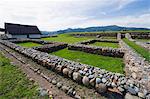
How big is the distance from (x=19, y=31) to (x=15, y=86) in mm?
48256

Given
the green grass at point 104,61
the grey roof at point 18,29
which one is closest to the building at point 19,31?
the grey roof at point 18,29

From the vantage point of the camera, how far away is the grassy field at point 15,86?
629cm

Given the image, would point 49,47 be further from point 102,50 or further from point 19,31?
point 19,31

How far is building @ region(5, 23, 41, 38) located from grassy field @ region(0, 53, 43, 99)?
4390 centimetres

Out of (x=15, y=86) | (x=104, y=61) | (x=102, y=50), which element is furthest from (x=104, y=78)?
(x=102, y=50)

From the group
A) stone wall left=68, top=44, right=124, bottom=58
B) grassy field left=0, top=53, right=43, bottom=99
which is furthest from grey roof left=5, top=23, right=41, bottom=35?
grassy field left=0, top=53, right=43, bottom=99

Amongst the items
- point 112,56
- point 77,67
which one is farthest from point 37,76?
point 112,56

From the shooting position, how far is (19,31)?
170 ft

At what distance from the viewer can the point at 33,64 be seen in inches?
428

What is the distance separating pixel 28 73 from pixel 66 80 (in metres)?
2.60

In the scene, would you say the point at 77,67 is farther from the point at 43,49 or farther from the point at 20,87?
the point at 43,49

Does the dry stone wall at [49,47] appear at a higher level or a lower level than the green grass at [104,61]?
higher

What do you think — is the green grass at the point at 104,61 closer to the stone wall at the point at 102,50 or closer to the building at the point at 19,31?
the stone wall at the point at 102,50

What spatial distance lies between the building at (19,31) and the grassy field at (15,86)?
4390 centimetres
